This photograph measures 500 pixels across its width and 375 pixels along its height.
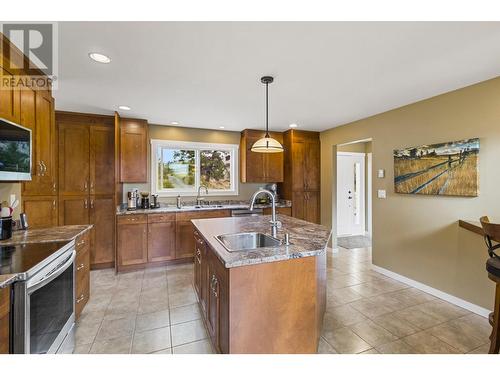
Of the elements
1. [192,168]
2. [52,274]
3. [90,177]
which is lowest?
[52,274]

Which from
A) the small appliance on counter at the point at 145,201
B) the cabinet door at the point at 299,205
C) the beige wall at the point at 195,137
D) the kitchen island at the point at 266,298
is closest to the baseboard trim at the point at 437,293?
the cabinet door at the point at 299,205

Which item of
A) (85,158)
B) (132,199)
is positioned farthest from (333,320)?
(85,158)

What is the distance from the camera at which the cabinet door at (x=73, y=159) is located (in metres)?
3.49

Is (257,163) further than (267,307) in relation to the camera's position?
Yes

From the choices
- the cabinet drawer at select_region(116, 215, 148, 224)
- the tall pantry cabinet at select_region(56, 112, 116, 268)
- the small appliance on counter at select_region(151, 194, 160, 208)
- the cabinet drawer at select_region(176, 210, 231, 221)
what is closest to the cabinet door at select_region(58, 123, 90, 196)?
the tall pantry cabinet at select_region(56, 112, 116, 268)

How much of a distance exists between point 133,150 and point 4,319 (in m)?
3.05

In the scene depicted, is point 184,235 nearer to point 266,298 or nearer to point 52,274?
point 52,274

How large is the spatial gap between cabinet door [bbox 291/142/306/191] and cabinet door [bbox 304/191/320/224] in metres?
0.26

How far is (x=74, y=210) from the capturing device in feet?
11.6

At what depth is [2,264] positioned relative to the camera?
1.41 metres

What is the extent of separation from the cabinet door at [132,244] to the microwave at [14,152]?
1780 mm

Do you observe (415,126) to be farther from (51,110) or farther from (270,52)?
(51,110)

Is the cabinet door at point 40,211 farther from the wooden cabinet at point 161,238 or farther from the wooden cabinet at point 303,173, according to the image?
the wooden cabinet at point 303,173

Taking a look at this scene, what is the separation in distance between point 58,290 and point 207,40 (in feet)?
7.15
